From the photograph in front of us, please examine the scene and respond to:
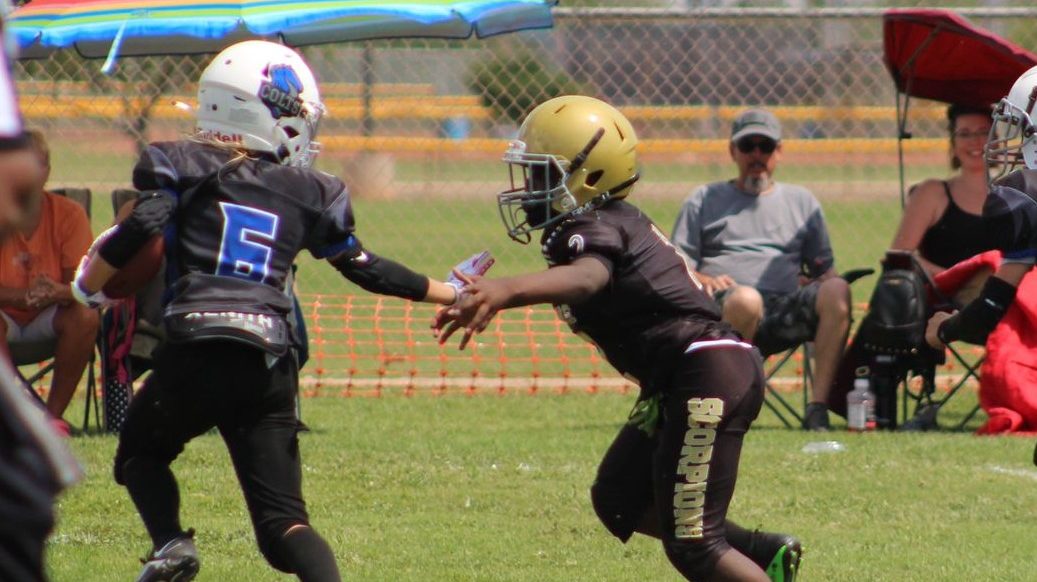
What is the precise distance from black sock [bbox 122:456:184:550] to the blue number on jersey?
0.63m

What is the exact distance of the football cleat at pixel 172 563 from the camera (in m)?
4.36

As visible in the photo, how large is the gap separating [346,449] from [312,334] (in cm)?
347

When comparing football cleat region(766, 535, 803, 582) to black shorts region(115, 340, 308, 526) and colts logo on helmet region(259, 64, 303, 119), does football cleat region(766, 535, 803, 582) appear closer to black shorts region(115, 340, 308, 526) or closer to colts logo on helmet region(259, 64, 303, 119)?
black shorts region(115, 340, 308, 526)

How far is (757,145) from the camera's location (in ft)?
27.8

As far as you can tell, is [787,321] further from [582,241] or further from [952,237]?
[582,241]

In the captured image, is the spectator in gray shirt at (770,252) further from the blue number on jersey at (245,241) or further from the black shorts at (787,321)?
the blue number on jersey at (245,241)

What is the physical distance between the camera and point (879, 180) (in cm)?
2611

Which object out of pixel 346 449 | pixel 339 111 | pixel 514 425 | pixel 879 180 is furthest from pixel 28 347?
pixel 879 180

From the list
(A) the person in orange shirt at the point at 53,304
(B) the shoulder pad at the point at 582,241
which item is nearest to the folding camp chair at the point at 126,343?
(A) the person in orange shirt at the point at 53,304

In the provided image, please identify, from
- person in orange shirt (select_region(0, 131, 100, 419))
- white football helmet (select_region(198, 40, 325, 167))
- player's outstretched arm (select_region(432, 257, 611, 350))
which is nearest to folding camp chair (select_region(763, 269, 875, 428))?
person in orange shirt (select_region(0, 131, 100, 419))

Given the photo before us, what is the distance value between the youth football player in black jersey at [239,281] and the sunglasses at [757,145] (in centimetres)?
437

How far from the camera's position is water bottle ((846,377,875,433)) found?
26.2ft

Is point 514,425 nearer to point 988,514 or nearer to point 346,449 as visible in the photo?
point 346,449

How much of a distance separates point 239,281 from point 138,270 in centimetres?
33
